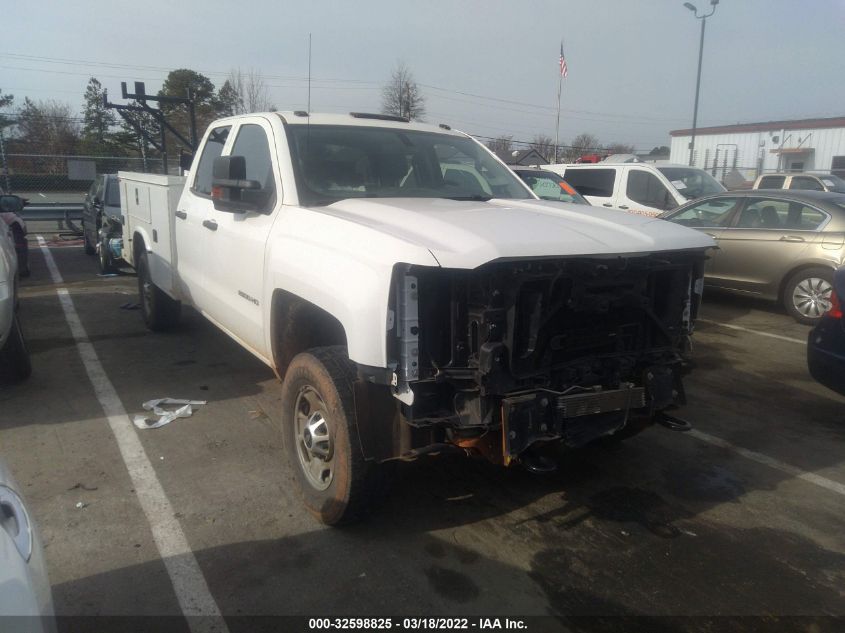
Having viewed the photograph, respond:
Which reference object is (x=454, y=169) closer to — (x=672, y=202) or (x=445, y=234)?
(x=445, y=234)

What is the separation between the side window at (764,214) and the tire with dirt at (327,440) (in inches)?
299

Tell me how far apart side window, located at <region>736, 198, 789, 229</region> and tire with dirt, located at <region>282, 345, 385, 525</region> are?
24.9 ft

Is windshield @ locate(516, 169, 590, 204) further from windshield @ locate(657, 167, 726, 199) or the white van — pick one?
windshield @ locate(657, 167, 726, 199)

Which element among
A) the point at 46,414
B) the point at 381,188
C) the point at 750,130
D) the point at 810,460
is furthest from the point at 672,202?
the point at 750,130

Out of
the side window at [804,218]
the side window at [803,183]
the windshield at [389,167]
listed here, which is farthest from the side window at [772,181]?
the windshield at [389,167]

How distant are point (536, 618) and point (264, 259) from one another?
2.49m

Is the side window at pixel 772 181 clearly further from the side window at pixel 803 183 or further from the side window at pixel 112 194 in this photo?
the side window at pixel 112 194

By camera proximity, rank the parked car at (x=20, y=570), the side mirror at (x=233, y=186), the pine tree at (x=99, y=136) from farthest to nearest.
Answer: the pine tree at (x=99, y=136) < the side mirror at (x=233, y=186) < the parked car at (x=20, y=570)

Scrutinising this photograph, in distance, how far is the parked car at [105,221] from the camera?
10.6 metres

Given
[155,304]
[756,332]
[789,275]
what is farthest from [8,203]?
[789,275]

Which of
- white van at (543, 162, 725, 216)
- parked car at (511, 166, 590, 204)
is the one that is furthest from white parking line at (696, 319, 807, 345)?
white van at (543, 162, 725, 216)

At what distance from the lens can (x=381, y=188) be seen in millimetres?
4301

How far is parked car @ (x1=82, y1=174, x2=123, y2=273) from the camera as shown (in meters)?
10.6

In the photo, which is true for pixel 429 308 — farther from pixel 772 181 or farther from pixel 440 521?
pixel 772 181
